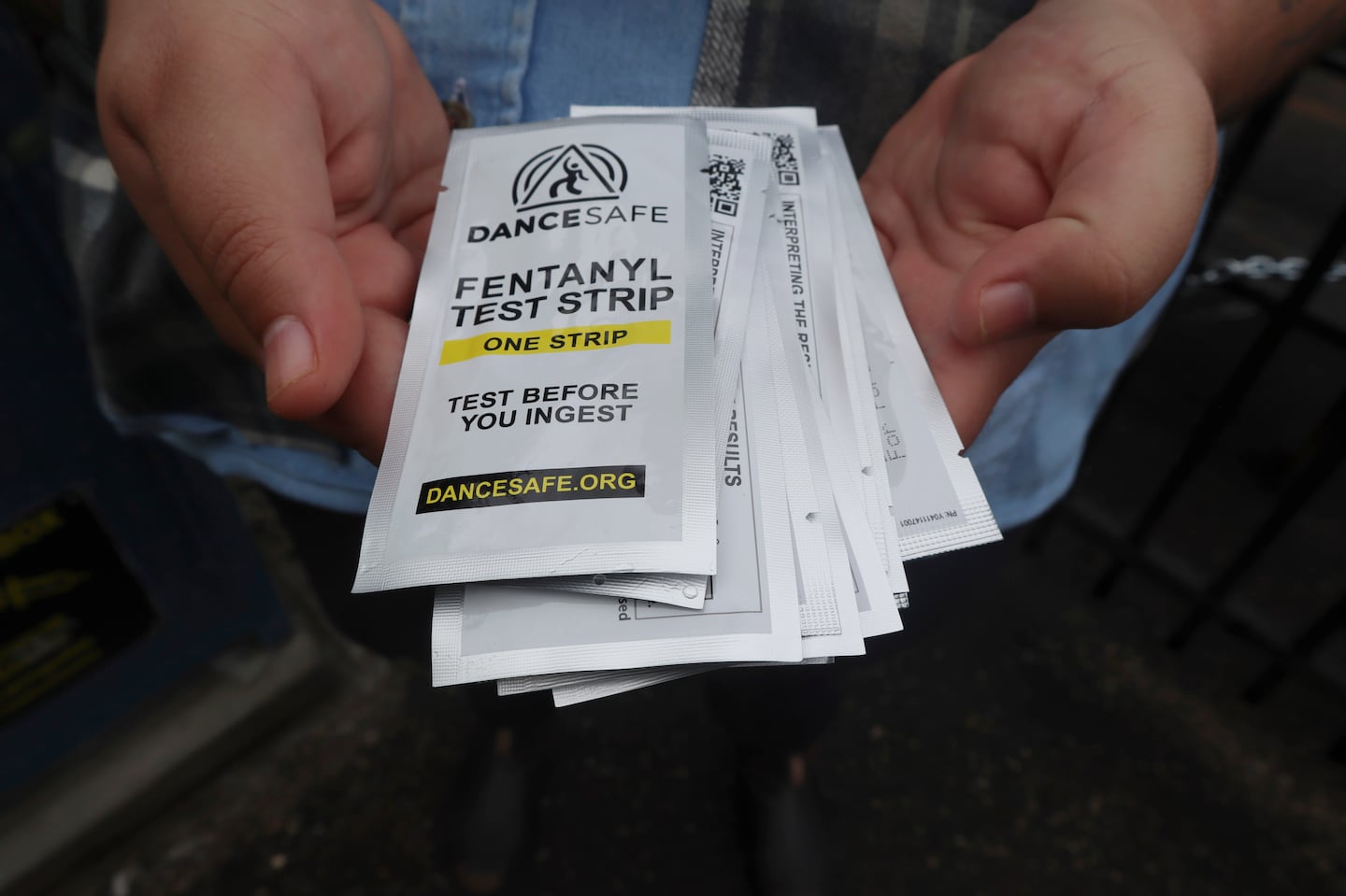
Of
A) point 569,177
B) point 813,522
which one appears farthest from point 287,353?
point 813,522

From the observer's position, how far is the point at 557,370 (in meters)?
0.69

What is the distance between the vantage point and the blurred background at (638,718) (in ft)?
3.81

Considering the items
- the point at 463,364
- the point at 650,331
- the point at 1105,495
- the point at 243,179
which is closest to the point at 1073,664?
the point at 1105,495

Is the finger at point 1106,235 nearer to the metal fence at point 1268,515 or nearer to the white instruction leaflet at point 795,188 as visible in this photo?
the white instruction leaflet at point 795,188

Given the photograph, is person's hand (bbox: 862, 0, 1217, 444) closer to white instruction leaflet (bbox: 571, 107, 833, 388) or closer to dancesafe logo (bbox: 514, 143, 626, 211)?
white instruction leaflet (bbox: 571, 107, 833, 388)

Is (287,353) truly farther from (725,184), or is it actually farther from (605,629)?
(725,184)

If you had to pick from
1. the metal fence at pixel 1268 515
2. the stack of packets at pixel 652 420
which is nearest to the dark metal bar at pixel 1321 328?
the metal fence at pixel 1268 515

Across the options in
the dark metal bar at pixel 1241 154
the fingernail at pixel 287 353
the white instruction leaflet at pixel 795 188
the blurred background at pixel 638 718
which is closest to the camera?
the fingernail at pixel 287 353

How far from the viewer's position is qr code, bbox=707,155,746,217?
0.81m

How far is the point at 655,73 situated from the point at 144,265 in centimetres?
58

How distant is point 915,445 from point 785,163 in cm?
36

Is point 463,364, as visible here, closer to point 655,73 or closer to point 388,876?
point 655,73

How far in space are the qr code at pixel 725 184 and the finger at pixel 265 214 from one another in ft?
1.22

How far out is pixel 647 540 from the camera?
617 millimetres
